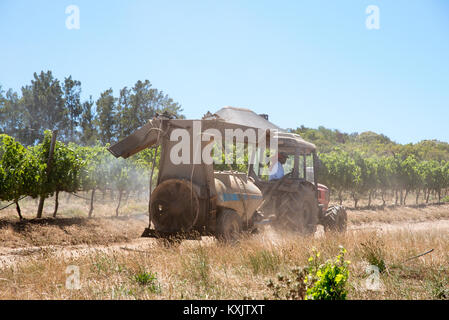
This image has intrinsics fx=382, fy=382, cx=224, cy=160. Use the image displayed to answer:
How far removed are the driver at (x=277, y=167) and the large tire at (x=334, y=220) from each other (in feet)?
7.16

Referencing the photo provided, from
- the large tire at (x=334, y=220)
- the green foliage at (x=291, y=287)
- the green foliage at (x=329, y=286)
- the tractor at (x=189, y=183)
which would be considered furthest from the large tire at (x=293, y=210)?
the green foliage at (x=329, y=286)

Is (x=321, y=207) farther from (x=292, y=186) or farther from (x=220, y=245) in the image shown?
(x=220, y=245)

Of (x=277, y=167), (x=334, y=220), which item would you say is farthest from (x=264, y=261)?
(x=334, y=220)

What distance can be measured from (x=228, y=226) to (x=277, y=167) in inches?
115

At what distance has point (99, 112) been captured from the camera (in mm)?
43156

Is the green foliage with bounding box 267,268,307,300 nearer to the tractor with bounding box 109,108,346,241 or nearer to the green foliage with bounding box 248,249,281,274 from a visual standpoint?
the green foliage with bounding box 248,249,281,274

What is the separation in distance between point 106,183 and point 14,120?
30.4 metres

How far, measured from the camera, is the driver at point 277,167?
381 inches

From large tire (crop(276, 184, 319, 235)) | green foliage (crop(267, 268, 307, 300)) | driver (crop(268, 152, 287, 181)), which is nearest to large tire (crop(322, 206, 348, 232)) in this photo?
large tire (crop(276, 184, 319, 235))

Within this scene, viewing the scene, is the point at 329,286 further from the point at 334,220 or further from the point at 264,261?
the point at 334,220

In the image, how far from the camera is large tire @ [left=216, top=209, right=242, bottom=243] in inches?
279

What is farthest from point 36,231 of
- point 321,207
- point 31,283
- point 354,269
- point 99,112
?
point 99,112
